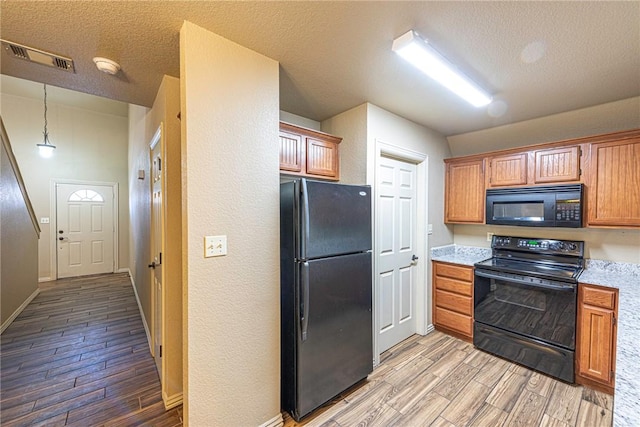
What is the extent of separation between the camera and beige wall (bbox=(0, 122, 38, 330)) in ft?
10.6

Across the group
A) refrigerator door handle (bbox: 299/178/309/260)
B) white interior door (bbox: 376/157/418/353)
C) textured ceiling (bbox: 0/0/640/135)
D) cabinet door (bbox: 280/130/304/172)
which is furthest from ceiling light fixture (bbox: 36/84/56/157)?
white interior door (bbox: 376/157/418/353)

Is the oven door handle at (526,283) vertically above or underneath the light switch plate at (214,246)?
underneath

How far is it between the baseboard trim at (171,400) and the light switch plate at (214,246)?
1343 millimetres

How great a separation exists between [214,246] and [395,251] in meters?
2.04

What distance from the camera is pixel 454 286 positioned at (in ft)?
10.2

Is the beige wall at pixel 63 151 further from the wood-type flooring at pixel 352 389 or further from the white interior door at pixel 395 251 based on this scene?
the white interior door at pixel 395 251

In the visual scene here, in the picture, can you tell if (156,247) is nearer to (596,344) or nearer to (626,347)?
(626,347)

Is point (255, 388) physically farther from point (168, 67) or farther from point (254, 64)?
point (168, 67)

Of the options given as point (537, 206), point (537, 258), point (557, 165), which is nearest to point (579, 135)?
point (557, 165)

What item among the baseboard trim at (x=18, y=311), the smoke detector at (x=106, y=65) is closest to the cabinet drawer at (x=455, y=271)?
the smoke detector at (x=106, y=65)

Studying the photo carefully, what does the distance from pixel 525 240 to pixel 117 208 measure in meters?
7.88

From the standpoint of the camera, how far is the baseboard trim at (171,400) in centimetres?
199

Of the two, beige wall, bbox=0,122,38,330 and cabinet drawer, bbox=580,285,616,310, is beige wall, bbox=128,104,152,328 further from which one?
cabinet drawer, bbox=580,285,616,310

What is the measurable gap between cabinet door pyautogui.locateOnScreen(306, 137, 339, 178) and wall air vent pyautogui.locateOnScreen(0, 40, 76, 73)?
70.3 inches
